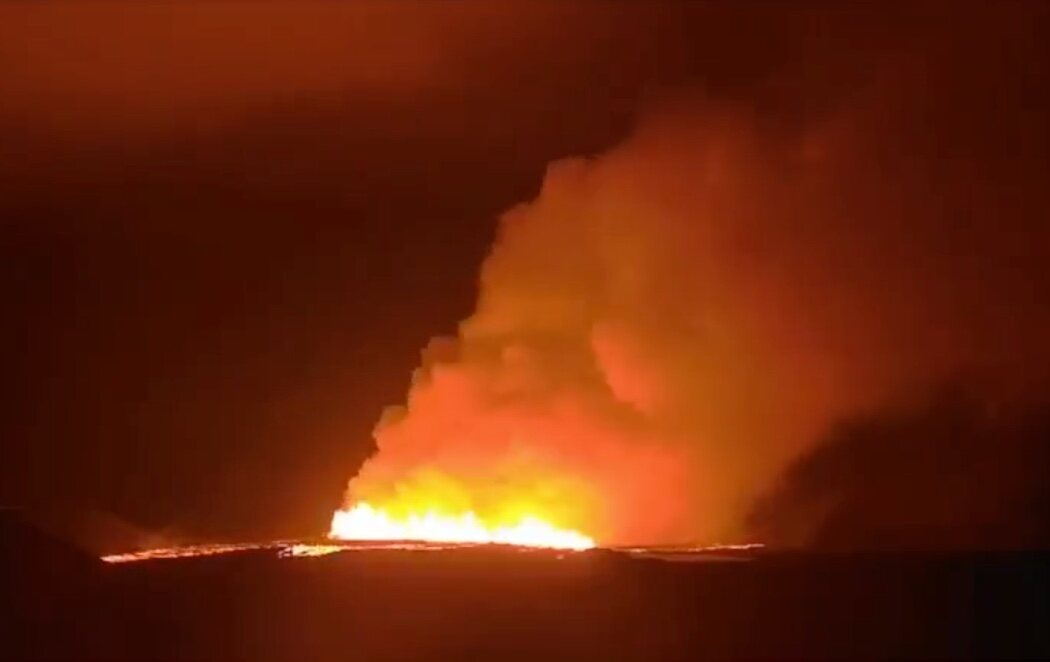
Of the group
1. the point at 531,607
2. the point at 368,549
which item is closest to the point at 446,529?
the point at 368,549

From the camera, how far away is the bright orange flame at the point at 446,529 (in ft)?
84.3

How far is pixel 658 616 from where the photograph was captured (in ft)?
71.7

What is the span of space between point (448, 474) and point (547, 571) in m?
4.22

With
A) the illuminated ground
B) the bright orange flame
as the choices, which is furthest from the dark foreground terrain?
the bright orange flame

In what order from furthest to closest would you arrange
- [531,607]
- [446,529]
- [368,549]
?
1. [446,529]
2. [368,549]
3. [531,607]

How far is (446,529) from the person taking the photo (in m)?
26.0

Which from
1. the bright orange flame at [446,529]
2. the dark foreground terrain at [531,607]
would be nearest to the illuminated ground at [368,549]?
the dark foreground terrain at [531,607]

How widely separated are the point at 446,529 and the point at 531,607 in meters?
4.22

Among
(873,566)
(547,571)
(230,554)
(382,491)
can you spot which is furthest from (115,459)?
(873,566)

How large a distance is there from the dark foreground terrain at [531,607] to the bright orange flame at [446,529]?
9.67ft

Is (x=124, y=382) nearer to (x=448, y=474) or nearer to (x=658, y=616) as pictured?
(x=448, y=474)

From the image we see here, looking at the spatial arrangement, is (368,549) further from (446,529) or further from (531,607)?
(446,529)

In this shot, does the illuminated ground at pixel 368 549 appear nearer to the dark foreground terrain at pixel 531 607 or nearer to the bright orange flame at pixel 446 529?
the dark foreground terrain at pixel 531 607

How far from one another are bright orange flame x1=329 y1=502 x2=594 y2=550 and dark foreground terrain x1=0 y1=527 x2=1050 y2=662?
2.95 meters
